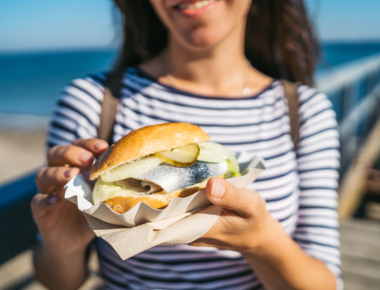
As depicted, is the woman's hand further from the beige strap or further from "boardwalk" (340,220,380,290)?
"boardwalk" (340,220,380,290)

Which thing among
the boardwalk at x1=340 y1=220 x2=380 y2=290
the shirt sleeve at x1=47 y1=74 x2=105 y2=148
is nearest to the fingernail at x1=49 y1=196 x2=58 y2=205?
the shirt sleeve at x1=47 y1=74 x2=105 y2=148

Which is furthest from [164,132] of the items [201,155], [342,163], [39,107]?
[39,107]

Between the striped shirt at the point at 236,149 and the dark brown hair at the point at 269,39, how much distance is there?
1.33 ft

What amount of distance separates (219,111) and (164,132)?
557mm

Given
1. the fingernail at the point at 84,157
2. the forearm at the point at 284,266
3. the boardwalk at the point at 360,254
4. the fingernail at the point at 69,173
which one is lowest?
the boardwalk at the point at 360,254

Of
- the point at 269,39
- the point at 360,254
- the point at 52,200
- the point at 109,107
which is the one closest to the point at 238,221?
the point at 52,200

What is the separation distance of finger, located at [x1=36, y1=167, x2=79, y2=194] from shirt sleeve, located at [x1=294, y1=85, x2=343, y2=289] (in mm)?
1188

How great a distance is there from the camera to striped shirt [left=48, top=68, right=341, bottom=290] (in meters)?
1.51

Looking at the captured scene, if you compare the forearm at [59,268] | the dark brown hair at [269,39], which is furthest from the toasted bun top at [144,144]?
the dark brown hair at [269,39]

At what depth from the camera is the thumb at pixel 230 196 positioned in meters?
1.01

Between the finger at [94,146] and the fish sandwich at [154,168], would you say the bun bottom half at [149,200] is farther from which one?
the finger at [94,146]

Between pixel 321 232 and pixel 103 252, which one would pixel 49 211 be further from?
pixel 321 232

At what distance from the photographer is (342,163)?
4.91 meters

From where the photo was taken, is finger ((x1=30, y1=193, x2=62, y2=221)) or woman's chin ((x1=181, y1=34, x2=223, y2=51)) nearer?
finger ((x1=30, y1=193, x2=62, y2=221))
